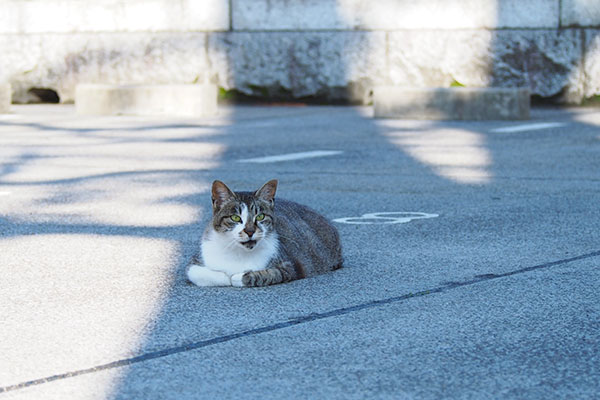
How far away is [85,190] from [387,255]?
3539mm

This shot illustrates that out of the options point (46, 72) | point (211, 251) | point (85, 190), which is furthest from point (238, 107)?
point (211, 251)

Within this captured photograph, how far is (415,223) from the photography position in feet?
22.7

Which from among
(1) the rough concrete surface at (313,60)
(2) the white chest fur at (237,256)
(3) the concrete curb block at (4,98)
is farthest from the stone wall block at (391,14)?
(2) the white chest fur at (237,256)

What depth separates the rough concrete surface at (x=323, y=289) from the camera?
3.58 metres

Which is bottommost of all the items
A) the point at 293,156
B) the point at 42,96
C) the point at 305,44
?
the point at 293,156

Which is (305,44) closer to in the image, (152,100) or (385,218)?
(152,100)

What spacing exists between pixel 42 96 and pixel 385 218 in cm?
1600

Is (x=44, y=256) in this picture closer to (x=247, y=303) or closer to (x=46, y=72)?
(x=247, y=303)

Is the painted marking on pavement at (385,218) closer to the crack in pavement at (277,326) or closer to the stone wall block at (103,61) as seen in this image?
the crack in pavement at (277,326)

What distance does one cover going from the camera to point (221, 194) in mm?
5016

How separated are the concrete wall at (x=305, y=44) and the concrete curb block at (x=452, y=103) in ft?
7.77

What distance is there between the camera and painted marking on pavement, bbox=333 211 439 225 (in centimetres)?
704

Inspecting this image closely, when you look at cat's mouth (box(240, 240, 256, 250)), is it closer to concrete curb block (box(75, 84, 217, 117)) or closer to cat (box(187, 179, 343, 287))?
cat (box(187, 179, 343, 287))

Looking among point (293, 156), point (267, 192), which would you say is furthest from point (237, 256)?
point (293, 156)
